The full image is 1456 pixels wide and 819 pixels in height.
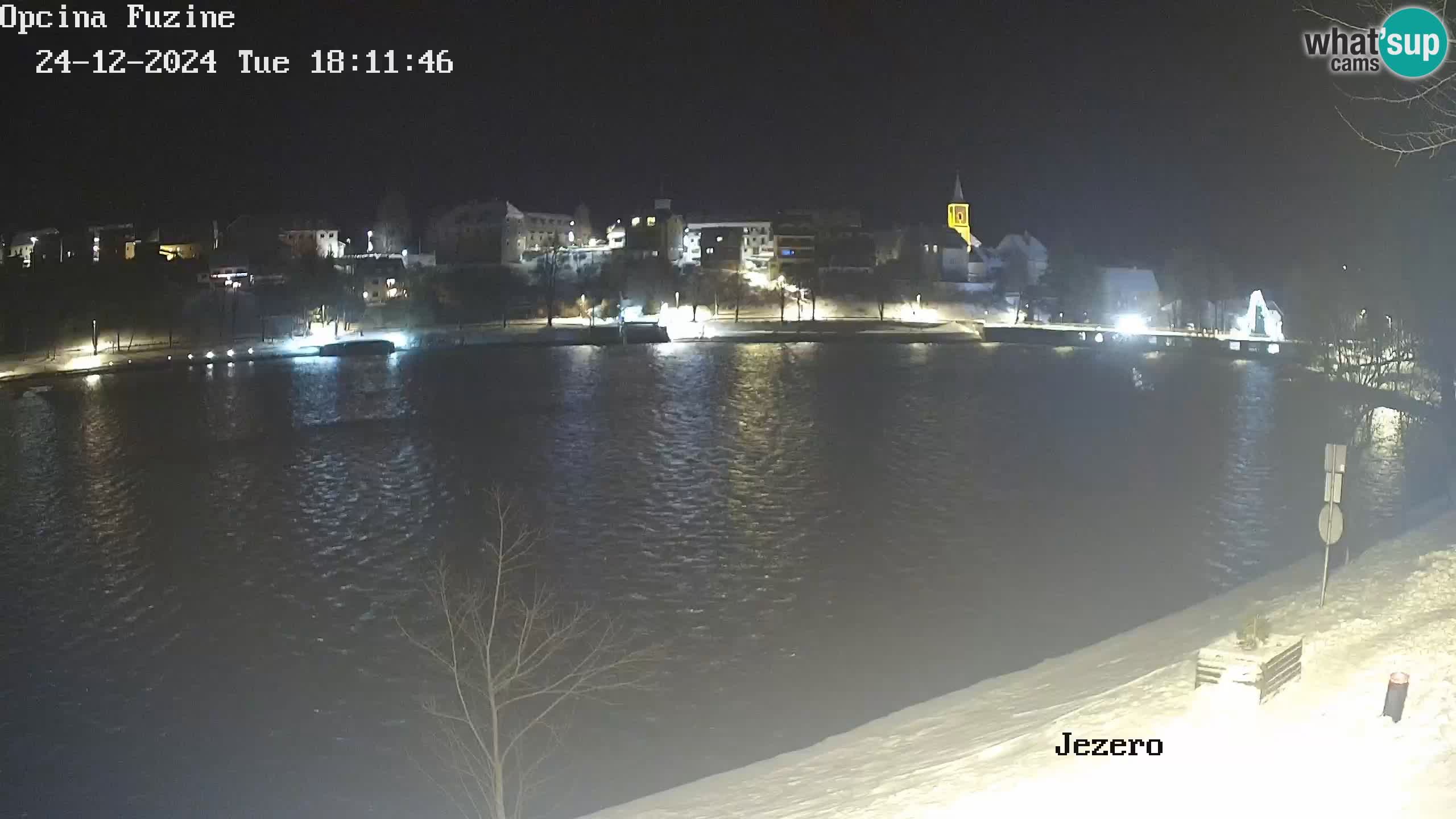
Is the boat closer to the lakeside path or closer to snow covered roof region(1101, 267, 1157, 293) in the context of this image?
the lakeside path

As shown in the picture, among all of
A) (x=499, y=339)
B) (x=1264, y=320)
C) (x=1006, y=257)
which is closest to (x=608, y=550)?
(x=499, y=339)

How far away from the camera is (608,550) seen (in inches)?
529

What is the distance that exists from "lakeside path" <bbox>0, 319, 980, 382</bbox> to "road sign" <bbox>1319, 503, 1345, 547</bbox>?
32283mm

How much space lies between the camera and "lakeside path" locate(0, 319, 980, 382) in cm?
3394

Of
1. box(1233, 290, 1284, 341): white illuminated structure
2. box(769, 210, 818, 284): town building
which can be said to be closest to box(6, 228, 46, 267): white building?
box(769, 210, 818, 284): town building

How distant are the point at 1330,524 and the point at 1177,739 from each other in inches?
116

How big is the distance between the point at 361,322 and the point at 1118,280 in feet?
106

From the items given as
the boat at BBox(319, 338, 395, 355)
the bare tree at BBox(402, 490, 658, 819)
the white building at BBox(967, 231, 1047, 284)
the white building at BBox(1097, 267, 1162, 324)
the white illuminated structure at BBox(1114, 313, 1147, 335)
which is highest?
the white building at BBox(967, 231, 1047, 284)

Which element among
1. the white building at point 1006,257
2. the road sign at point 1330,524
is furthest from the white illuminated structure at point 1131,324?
the road sign at point 1330,524

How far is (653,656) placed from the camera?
32.4 feet

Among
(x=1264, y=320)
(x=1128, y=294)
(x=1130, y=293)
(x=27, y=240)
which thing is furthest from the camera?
(x=27, y=240)

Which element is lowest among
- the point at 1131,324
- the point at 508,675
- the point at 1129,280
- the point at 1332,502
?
the point at 508,675

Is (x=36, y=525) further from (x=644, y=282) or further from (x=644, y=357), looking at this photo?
(x=644, y=282)

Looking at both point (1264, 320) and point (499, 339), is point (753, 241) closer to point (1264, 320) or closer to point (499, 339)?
point (499, 339)
